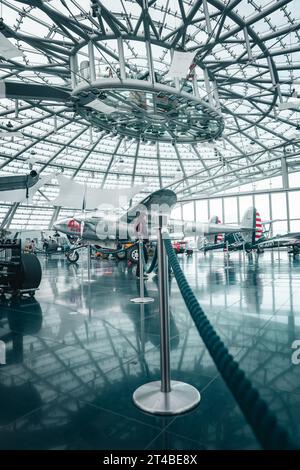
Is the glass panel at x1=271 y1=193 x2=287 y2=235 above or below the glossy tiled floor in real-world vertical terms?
above

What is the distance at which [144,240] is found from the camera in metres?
15.9

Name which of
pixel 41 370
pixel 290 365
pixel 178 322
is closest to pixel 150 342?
pixel 178 322

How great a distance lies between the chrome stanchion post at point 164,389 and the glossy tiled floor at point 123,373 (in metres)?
0.09

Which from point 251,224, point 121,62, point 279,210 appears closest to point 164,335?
point 121,62

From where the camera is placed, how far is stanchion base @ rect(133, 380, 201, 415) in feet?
8.09

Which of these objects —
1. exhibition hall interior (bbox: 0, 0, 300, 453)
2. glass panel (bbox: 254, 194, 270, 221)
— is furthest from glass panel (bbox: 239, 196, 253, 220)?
exhibition hall interior (bbox: 0, 0, 300, 453)

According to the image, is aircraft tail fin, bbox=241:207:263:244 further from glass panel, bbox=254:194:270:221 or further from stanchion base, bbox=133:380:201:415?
glass panel, bbox=254:194:270:221

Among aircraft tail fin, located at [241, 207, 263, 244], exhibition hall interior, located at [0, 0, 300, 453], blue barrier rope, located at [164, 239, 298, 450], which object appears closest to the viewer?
blue barrier rope, located at [164, 239, 298, 450]

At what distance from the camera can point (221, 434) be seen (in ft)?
6.93

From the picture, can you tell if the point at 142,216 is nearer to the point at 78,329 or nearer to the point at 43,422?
the point at 78,329

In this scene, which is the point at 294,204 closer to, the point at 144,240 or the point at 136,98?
the point at 136,98

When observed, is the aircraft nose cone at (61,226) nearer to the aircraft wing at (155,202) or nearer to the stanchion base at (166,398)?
the aircraft wing at (155,202)

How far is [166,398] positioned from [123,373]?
29.6 inches
